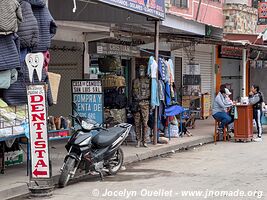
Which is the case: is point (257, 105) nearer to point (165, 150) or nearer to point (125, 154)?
point (165, 150)

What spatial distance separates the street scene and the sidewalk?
0.03 metres

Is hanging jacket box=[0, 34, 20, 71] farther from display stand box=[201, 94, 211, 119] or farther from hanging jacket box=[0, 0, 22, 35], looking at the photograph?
display stand box=[201, 94, 211, 119]

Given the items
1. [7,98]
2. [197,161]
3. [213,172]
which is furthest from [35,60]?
[197,161]

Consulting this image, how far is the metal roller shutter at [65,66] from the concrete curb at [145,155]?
306 cm

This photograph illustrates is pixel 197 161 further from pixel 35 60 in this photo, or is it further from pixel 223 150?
pixel 35 60

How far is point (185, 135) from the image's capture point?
16.3 meters

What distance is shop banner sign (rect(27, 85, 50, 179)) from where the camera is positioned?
786cm

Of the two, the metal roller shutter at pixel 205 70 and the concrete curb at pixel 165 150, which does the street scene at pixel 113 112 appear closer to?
the concrete curb at pixel 165 150

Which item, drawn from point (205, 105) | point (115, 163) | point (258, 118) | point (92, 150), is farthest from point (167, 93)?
point (205, 105)

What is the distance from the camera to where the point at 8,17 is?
827 centimetres

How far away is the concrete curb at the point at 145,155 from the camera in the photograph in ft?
27.1

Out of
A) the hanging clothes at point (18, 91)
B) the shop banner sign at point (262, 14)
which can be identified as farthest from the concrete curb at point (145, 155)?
the shop banner sign at point (262, 14)

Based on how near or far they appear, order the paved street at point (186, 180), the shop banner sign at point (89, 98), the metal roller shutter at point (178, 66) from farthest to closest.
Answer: the metal roller shutter at point (178, 66) < the shop banner sign at point (89, 98) < the paved street at point (186, 180)

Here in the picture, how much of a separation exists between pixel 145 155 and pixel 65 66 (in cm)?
386
